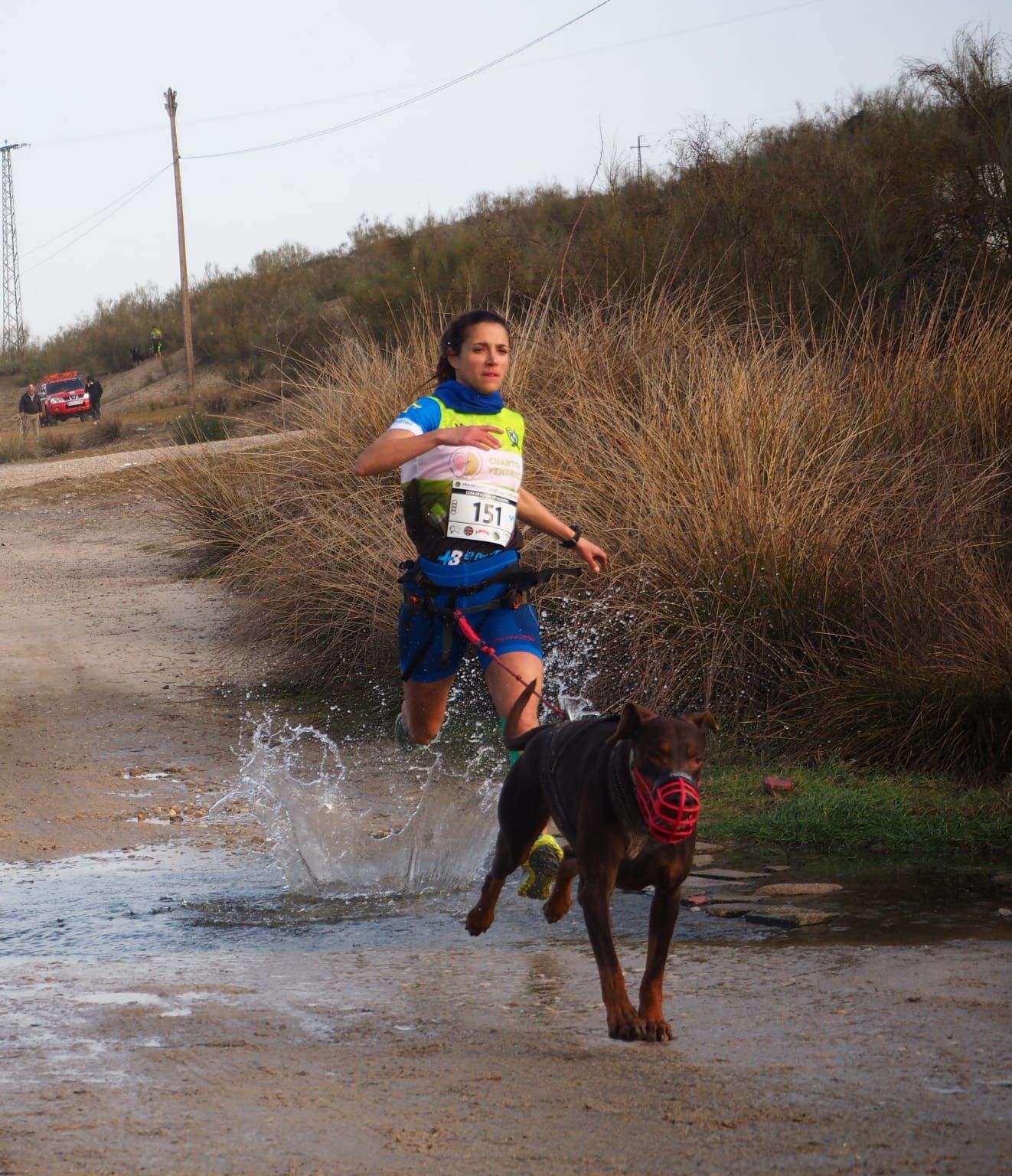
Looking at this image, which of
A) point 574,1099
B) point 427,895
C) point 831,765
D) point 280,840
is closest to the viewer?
point 574,1099

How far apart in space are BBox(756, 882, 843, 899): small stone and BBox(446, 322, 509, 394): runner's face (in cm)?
196

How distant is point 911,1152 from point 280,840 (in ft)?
12.3

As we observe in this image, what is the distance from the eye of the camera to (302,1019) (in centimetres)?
397

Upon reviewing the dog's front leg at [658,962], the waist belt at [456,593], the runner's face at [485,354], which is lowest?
the dog's front leg at [658,962]

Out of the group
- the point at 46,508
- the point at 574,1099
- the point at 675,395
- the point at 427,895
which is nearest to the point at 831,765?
the point at 427,895

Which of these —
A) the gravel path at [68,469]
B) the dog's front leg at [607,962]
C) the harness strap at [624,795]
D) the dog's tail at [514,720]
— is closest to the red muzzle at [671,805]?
the harness strap at [624,795]

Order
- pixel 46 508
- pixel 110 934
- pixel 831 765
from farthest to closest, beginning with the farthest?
pixel 46 508 < pixel 831 765 < pixel 110 934

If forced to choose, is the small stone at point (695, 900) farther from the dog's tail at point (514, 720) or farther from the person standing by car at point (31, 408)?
the person standing by car at point (31, 408)

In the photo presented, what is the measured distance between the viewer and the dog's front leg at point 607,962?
3629 mm

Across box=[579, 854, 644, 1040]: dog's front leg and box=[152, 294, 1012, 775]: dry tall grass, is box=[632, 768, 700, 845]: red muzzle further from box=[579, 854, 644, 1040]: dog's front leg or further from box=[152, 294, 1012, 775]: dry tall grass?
box=[152, 294, 1012, 775]: dry tall grass

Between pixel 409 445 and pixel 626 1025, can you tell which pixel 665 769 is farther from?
pixel 409 445

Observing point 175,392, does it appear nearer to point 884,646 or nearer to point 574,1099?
point 884,646

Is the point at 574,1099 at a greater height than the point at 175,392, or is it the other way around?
the point at 175,392

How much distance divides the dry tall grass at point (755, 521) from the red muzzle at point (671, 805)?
138 inches
